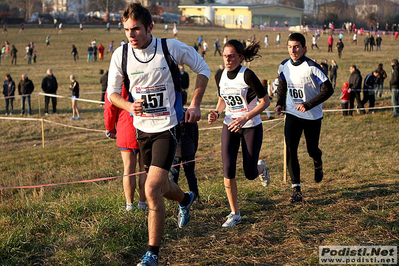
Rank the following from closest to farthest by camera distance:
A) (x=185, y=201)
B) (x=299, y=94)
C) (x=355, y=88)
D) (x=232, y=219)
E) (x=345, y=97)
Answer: (x=185, y=201) < (x=232, y=219) < (x=299, y=94) < (x=355, y=88) < (x=345, y=97)

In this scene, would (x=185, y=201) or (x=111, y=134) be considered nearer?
(x=185, y=201)

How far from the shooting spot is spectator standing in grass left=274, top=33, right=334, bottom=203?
20.4 ft

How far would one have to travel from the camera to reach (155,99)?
435 cm

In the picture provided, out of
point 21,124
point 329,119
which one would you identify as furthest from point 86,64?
point 329,119

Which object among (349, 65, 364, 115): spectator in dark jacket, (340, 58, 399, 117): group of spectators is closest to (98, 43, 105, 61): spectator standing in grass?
(349, 65, 364, 115): spectator in dark jacket

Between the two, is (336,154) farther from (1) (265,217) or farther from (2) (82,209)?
(2) (82,209)

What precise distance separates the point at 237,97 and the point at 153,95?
1.52 metres

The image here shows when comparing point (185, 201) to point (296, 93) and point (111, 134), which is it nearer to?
point (111, 134)

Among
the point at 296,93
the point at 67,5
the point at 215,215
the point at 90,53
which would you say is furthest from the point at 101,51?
the point at 67,5

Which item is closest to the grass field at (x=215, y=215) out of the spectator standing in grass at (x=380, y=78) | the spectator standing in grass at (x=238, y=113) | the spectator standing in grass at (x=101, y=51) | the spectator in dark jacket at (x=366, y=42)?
the spectator standing in grass at (x=238, y=113)

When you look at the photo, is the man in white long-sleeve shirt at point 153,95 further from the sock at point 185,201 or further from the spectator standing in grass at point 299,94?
the spectator standing in grass at point 299,94

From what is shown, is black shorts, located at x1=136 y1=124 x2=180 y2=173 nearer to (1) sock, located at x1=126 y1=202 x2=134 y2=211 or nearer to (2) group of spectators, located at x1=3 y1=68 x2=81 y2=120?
(1) sock, located at x1=126 y1=202 x2=134 y2=211

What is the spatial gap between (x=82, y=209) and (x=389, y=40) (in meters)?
59.6

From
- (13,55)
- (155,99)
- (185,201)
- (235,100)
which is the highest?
(13,55)
